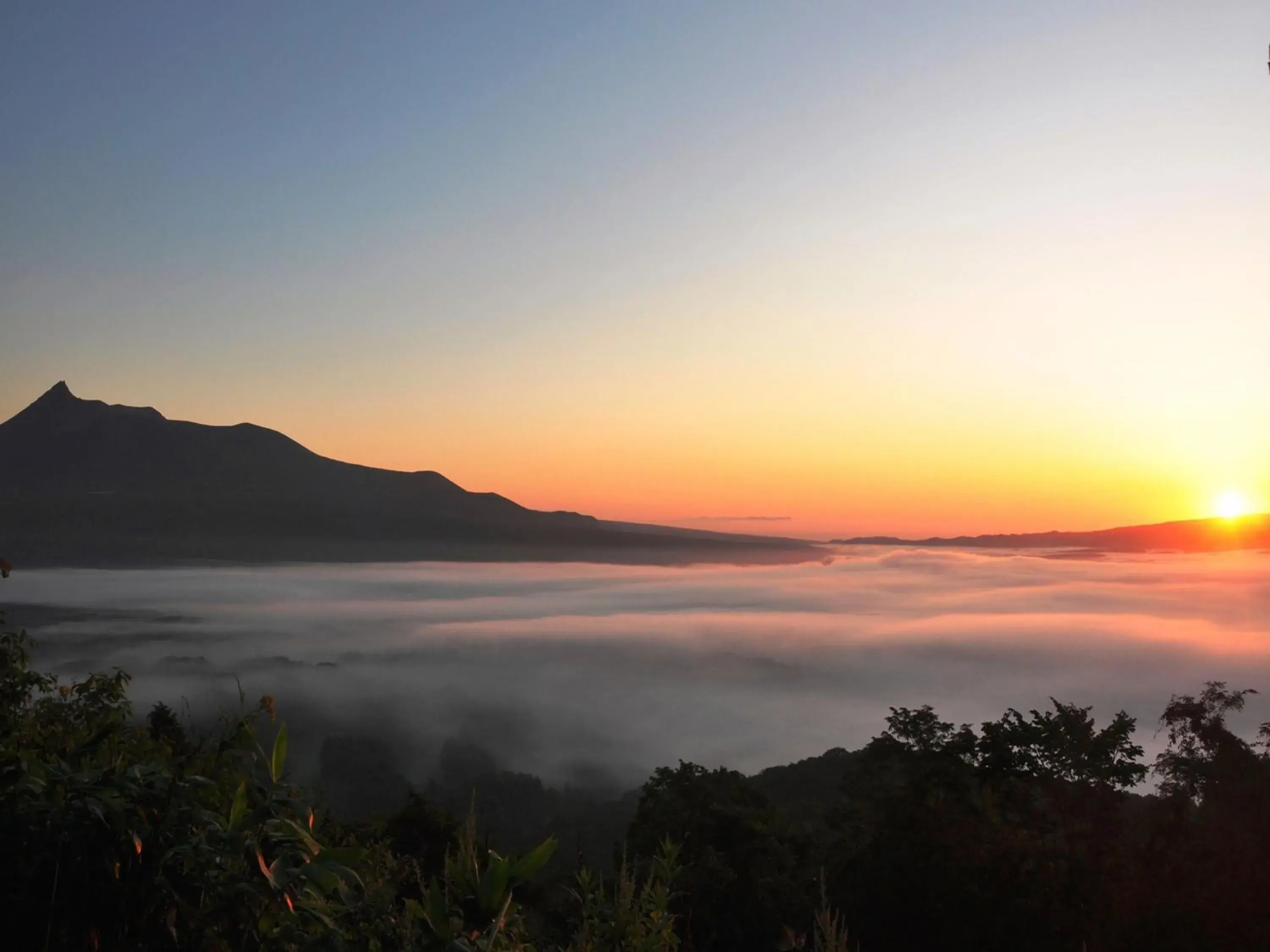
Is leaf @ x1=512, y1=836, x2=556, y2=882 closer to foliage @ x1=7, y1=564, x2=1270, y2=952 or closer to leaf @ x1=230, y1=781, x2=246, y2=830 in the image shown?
foliage @ x1=7, y1=564, x2=1270, y2=952

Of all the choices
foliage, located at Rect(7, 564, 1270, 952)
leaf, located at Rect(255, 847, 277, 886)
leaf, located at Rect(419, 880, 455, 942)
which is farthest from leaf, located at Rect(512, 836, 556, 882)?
leaf, located at Rect(255, 847, 277, 886)

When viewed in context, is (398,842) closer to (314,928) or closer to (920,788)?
(920,788)

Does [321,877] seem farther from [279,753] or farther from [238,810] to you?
[279,753]

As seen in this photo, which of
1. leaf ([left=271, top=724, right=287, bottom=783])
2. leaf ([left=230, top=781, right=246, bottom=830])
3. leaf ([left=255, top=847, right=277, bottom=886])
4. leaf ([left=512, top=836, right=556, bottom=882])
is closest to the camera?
leaf ([left=512, top=836, right=556, bottom=882])

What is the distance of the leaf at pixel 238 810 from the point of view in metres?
2.45

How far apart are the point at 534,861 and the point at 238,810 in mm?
926

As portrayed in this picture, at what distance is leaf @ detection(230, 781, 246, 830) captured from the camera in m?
2.45

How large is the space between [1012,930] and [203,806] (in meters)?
18.1

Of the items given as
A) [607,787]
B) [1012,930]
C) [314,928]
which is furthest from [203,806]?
[607,787]

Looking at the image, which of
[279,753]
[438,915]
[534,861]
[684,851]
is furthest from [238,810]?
[684,851]

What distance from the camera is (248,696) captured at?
422 cm

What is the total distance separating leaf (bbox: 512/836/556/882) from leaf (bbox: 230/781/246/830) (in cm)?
84

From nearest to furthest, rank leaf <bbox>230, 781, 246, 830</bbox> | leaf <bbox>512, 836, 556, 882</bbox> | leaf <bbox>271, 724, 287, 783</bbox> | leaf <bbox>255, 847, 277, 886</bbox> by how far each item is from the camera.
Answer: leaf <bbox>512, 836, 556, 882</bbox>, leaf <bbox>255, 847, 277, 886</bbox>, leaf <bbox>230, 781, 246, 830</bbox>, leaf <bbox>271, 724, 287, 783</bbox>

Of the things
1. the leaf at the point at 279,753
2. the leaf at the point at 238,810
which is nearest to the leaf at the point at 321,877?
the leaf at the point at 238,810
